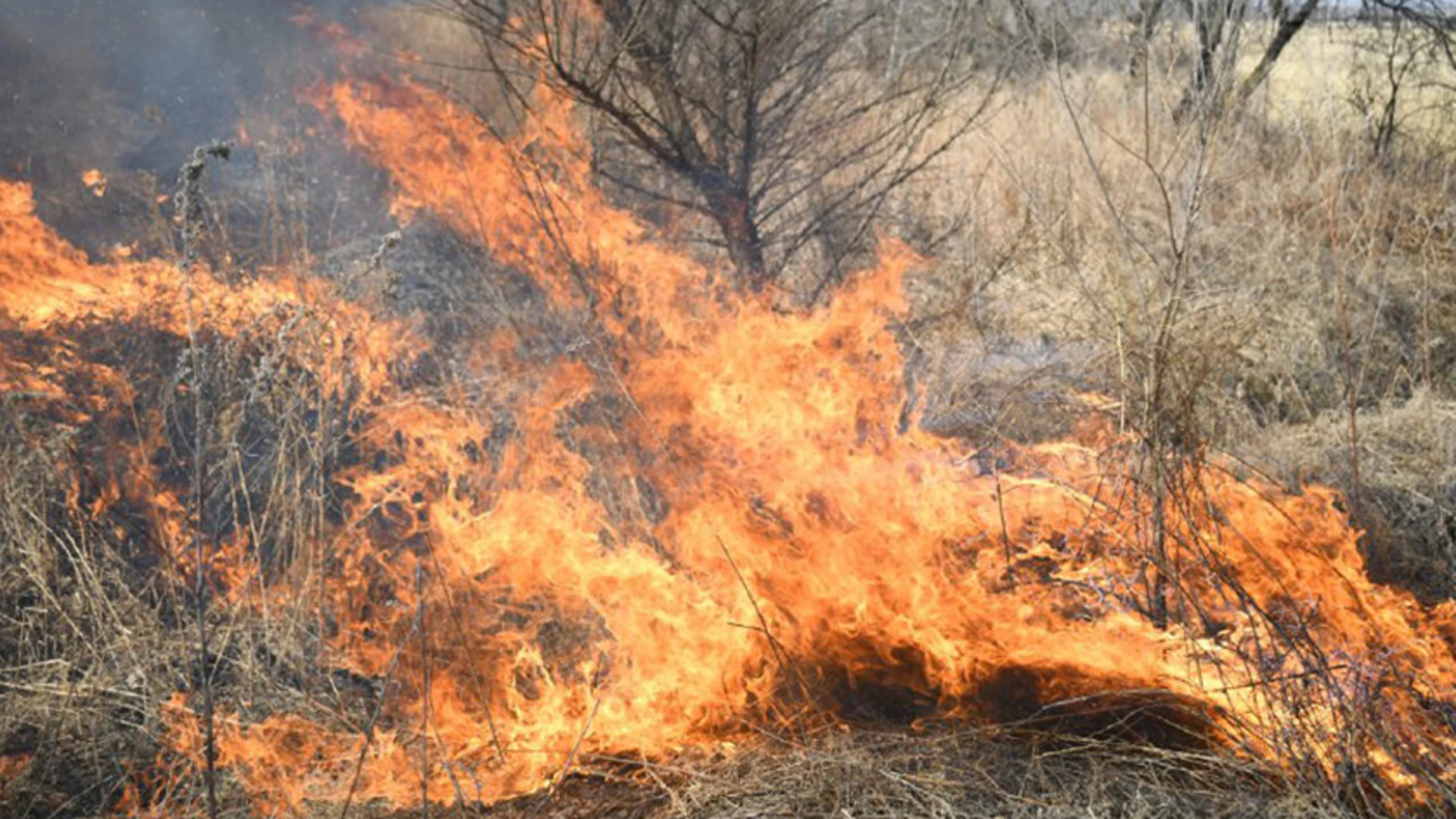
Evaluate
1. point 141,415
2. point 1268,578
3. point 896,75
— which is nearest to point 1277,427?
point 1268,578

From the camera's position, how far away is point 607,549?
13.4 ft

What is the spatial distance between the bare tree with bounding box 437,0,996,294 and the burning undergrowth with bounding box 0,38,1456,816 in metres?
0.34

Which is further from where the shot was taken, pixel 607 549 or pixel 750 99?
pixel 750 99

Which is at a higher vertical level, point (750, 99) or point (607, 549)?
point (750, 99)

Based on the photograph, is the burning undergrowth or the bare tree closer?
the burning undergrowth

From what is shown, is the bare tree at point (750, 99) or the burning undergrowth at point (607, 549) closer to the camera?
the burning undergrowth at point (607, 549)

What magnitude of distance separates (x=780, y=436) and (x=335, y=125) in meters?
7.37

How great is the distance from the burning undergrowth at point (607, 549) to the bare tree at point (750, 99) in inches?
13.3

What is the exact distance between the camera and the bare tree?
4.81m

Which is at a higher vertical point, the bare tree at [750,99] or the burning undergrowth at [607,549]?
the bare tree at [750,99]

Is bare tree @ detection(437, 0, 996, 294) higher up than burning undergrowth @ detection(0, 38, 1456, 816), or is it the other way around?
bare tree @ detection(437, 0, 996, 294)

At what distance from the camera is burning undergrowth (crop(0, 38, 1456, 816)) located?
10.2ft

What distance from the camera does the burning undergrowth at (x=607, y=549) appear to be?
3123 millimetres

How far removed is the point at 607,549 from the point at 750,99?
2429mm
